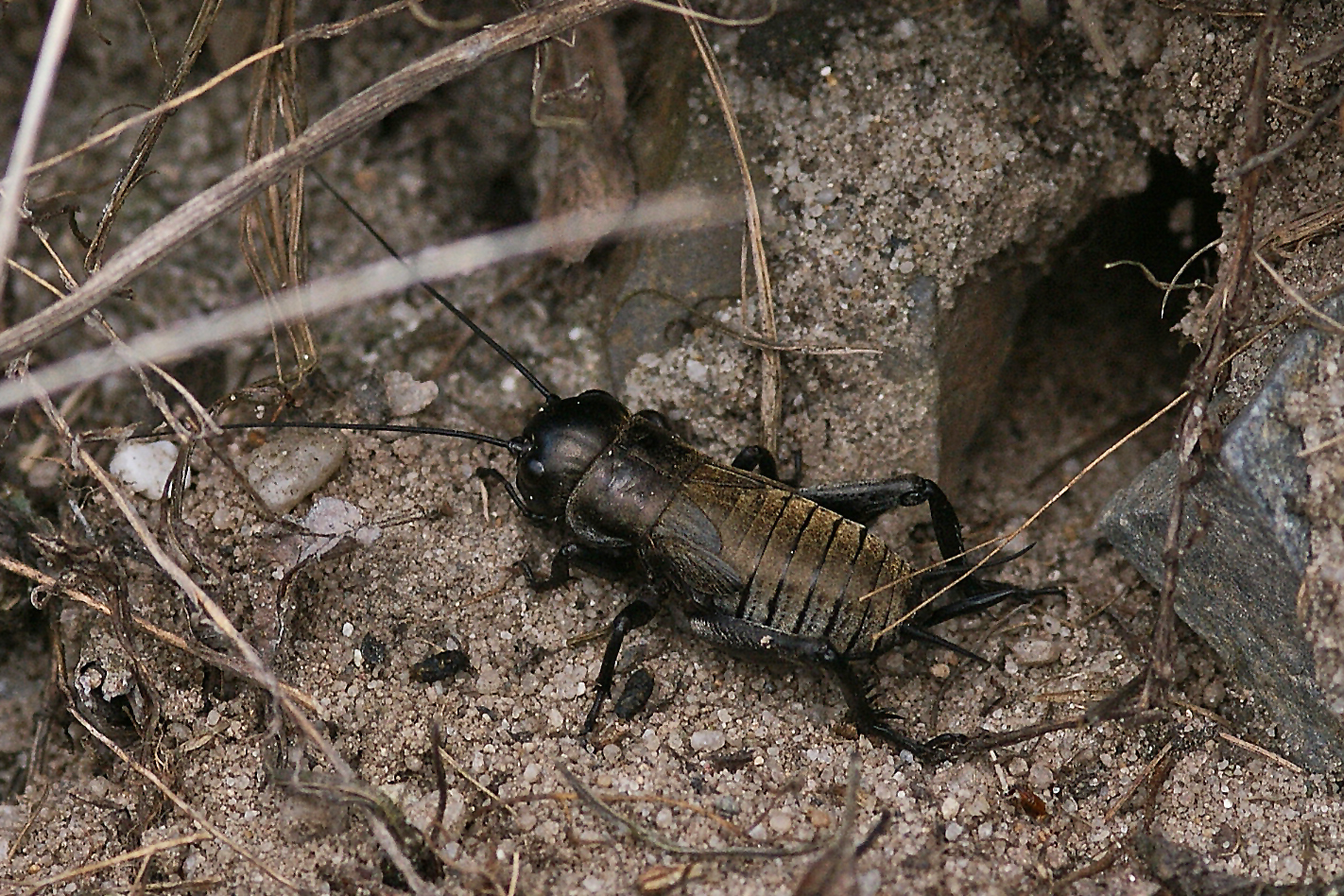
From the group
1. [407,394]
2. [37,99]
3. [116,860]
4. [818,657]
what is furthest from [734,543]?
[37,99]

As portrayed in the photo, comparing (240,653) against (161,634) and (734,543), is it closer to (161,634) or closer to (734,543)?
(161,634)

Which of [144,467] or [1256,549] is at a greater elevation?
[1256,549]

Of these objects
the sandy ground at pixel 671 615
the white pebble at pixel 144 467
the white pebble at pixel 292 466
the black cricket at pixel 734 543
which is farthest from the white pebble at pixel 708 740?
the white pebble at pixel 144 467

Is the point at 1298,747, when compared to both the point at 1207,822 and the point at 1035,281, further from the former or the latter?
the point at 1035,281

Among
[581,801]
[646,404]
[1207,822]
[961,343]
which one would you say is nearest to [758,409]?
[646,404]

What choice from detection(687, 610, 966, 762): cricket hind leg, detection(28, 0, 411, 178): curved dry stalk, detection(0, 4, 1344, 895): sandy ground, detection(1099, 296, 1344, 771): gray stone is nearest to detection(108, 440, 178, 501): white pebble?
detection(0, 4, 1344, 895): sandy ground

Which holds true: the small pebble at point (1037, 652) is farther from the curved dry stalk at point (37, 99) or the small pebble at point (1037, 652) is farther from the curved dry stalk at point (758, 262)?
the curved dry stalk at point (37, 99)

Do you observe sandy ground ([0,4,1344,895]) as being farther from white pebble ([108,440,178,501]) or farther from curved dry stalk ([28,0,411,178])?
curved dry stalk ([28,0,411,178])
